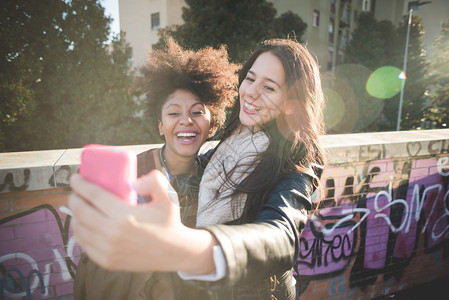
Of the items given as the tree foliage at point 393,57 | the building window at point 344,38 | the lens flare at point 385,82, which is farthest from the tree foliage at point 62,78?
the building window at point 344,38

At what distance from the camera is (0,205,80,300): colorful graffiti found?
6.17 ft

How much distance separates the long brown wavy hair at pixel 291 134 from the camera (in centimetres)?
138

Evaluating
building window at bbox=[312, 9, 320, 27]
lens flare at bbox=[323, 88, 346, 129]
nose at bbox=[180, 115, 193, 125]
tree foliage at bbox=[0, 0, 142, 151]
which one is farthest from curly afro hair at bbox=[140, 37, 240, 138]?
building window at bbox=[312, 9, 320, 27]

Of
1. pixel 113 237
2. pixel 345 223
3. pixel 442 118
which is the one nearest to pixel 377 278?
pixel 345 223

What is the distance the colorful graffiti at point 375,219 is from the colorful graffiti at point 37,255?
2.11 metres

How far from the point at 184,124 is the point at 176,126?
0.24 feet

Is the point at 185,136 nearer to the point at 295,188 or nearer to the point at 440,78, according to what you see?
the point at 295,188

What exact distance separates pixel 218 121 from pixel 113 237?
2.04m

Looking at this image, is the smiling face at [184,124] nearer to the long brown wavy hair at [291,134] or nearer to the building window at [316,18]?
the long brown wavy hair at [291,134]

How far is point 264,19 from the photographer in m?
13.1

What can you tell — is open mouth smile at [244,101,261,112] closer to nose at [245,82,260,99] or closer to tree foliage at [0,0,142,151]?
nose at [245,82,260,99]

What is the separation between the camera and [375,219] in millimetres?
2910

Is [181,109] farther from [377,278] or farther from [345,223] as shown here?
[377,278]

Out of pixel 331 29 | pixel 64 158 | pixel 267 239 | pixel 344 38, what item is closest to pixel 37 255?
pixel 64 158
